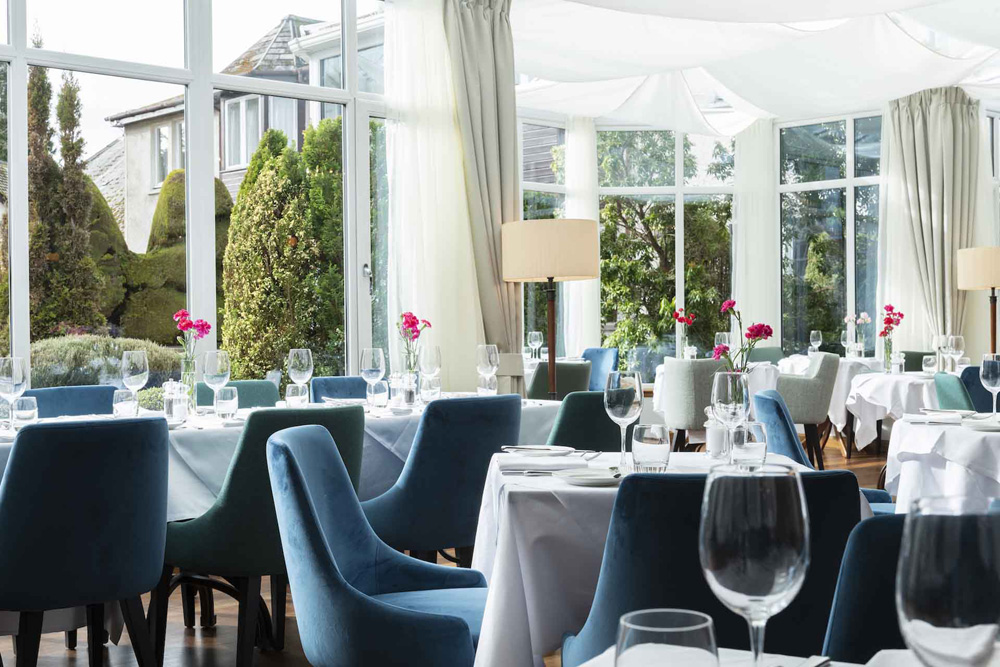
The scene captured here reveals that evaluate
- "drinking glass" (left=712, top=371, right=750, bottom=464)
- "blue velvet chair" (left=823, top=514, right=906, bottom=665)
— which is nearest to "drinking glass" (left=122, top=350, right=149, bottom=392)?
"drinking glass" (left=712, top=371, right=750, bottom=464)

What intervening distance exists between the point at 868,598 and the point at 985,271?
7.49 meters

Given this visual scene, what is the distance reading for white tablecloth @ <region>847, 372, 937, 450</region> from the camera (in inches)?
288

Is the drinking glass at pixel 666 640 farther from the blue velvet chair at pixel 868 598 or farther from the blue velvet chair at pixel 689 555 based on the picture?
the blue velvet chair at pixel 689 555

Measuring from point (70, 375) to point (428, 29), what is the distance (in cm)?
303

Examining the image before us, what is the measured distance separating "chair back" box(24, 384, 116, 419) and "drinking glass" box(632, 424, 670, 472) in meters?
2.86

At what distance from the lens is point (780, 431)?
11.5ft

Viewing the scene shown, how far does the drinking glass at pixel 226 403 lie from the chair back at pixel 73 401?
Answer: 83 cm

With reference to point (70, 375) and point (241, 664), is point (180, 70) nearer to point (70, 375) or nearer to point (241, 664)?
point (70, 375)

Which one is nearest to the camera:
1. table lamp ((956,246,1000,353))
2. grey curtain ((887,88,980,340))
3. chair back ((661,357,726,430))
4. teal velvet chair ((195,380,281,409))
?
teal velvet chair ((195,380,281,409))

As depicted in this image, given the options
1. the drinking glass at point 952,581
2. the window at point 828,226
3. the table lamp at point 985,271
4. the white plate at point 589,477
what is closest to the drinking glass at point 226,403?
the white plate at point 589,477

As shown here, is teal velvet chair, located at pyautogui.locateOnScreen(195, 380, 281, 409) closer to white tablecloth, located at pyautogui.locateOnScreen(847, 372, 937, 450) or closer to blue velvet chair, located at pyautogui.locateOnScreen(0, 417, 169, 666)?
blue velvet chair, located at pyautogui.locateOnScreen(0, 417, 169, 666)

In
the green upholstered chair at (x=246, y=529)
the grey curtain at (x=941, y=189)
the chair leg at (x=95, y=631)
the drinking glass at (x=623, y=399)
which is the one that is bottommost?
the chair leg at (x=95, y=631)

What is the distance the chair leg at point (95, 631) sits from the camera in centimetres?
291

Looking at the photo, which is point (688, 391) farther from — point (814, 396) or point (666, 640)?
point (666, 640)
